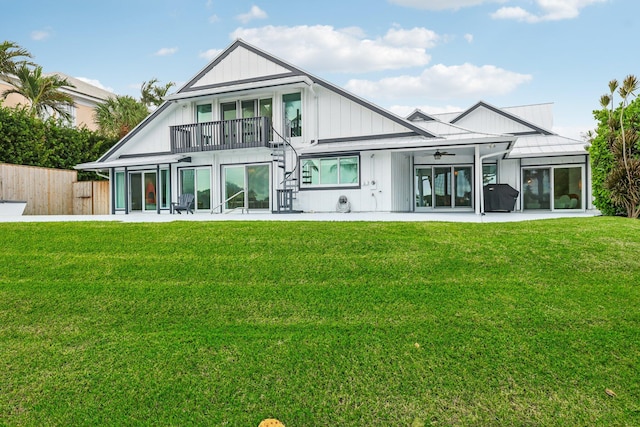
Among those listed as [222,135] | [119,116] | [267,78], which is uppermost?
[119,116]

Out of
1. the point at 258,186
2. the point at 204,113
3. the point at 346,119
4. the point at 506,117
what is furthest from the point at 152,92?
the point at 506,117

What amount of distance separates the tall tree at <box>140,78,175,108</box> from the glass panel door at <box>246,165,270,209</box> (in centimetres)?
1794

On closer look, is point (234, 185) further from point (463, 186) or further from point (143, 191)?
point (463, 186)

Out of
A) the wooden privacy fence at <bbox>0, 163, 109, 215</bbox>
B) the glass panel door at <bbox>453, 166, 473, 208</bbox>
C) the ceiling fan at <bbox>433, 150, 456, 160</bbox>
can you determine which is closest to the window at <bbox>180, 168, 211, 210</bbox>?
the wooden privacy fence at <bbox>0, 163, 109, 215</bbox>

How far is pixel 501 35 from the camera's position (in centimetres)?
→ 1484

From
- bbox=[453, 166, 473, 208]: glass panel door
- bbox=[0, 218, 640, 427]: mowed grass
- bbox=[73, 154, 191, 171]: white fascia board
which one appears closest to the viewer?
bbox=[0, 218, 640, 427]: mowed grass

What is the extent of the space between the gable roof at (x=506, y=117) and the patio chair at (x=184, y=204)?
13.4 meters

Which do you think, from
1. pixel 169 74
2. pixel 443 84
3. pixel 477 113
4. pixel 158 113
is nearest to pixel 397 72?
pixel 477 113

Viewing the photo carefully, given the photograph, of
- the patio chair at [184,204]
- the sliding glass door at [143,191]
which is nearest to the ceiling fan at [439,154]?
the patio chair at [184,204]

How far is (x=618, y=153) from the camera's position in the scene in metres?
10.7

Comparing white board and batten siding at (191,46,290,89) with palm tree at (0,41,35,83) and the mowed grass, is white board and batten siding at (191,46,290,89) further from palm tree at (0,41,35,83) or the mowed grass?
palm tree at (0,41,35,83)

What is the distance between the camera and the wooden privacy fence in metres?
17.9

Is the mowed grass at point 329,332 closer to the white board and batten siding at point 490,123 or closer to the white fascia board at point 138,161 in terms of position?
the white fascia board at point 138,161

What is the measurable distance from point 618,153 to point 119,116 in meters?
26.4
